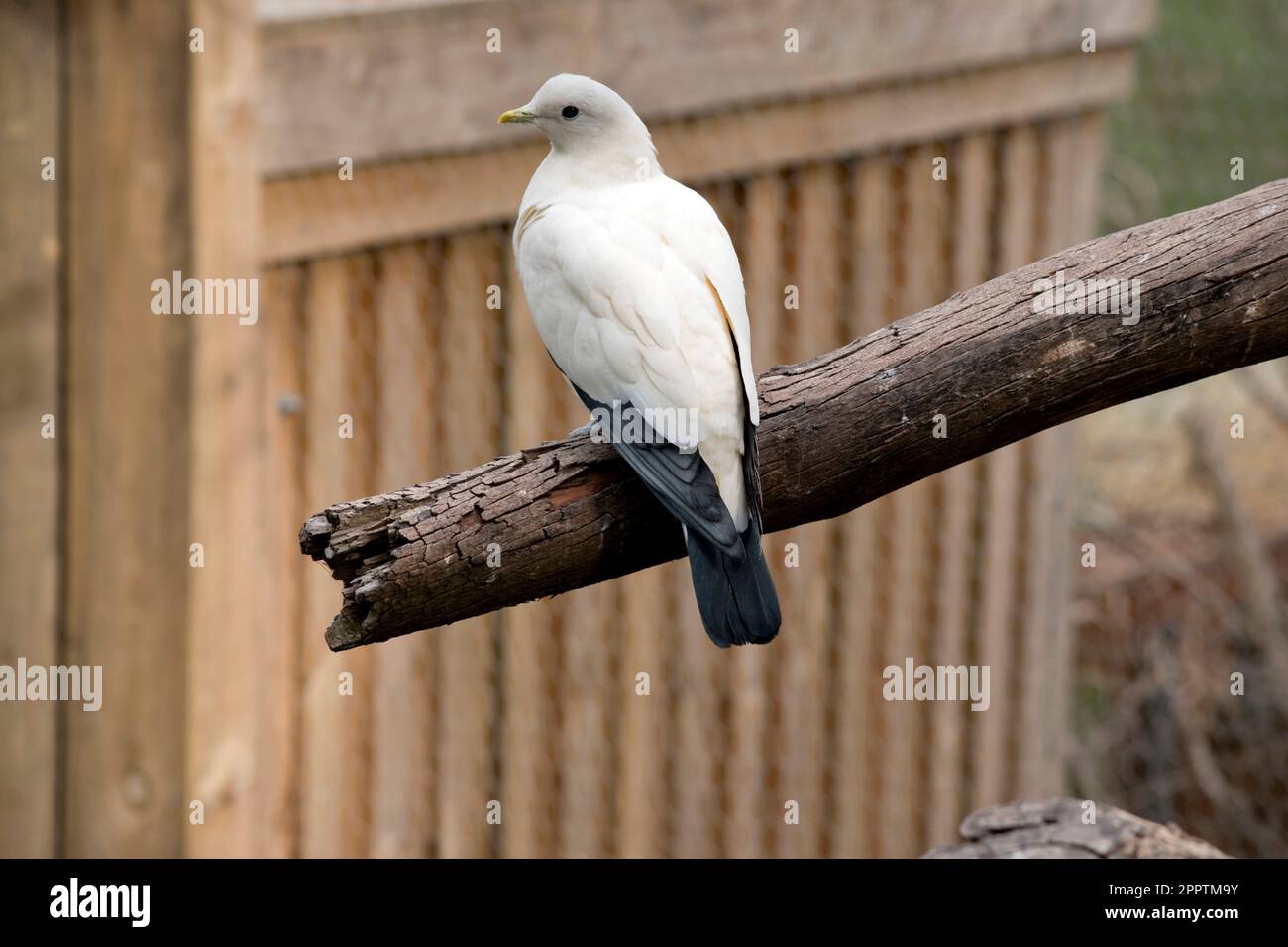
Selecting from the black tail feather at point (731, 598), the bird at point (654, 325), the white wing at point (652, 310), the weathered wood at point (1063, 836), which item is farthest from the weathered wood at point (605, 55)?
the weathered wood at point (1063, 836)

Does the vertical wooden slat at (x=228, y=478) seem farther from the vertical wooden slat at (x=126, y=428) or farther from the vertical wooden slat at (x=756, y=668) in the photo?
the vertical wooden slat at (x=756, y=668)

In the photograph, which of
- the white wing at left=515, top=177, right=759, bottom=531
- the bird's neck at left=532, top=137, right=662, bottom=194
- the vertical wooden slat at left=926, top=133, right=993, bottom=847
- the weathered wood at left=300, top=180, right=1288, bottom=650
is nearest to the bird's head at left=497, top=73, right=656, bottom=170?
the bird's neck at left=532, top=137, right=662, bottom=194

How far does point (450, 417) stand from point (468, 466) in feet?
0.37

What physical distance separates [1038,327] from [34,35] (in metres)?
1.97

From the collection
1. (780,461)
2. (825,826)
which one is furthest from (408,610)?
(825,826)

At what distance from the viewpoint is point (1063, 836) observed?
2.67 meters

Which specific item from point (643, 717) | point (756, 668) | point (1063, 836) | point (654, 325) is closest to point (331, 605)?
point (643, 717)

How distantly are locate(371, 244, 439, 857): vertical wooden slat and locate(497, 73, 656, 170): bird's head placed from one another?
78 centimetres

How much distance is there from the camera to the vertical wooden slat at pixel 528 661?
3.54 meters

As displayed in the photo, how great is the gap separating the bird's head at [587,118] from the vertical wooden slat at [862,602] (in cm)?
148

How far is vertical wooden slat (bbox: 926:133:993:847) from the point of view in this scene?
4234 mm

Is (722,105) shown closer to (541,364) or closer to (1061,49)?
(541,364)

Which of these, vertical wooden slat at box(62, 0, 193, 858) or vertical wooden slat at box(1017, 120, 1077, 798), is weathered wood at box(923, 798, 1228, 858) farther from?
vertical wooden slat at box(1017, 120, 1077, 798)
